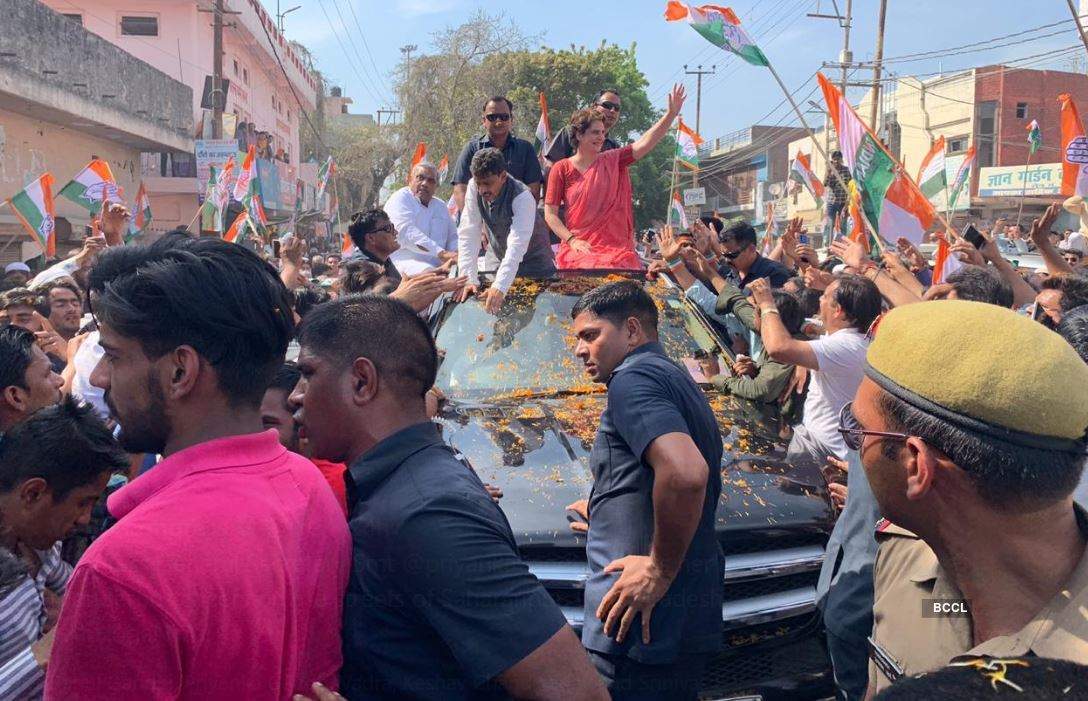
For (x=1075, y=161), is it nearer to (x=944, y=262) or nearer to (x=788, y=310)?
(x=944, y=262)

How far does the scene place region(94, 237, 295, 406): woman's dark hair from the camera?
164 cm

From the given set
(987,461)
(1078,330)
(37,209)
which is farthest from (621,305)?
(37,209)

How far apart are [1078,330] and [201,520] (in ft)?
8.62

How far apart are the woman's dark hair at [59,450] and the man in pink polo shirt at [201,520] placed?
1053 millimetres

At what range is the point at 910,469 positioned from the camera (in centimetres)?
155

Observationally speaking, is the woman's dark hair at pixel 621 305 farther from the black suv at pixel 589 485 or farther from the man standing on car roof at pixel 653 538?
the black suv at pixel 589 485

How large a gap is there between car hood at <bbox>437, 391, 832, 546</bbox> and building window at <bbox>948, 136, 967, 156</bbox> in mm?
33257

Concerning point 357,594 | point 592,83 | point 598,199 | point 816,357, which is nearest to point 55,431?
point 357,594

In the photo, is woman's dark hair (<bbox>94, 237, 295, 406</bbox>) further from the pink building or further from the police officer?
the pink building

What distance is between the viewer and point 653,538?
2889mm

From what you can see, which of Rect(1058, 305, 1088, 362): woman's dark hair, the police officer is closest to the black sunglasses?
the police officer

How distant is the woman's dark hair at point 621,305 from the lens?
327 centimetres

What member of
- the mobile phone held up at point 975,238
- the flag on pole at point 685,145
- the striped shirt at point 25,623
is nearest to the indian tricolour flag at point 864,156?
the mobile phone held up at point 975,238

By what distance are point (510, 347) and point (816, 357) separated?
1.71 m
